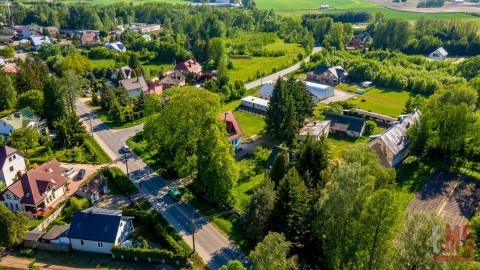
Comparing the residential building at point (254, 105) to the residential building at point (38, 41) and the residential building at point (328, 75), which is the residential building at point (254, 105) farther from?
the residential building at point (38, 41)

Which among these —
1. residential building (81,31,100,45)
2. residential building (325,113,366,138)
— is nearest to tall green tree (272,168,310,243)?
residential building (325,113,366,138)

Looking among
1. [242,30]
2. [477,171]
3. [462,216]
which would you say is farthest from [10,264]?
[242,30]

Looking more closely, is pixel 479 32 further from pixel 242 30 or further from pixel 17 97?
pixel 17 97

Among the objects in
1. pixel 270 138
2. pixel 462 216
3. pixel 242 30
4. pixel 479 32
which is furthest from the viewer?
pixel 242 30

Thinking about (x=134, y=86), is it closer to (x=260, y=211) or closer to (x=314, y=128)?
(x=314, y=128)

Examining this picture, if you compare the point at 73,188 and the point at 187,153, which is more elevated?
the point at 187,153

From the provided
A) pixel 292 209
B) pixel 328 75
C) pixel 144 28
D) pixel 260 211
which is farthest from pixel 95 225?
pixel 144 28

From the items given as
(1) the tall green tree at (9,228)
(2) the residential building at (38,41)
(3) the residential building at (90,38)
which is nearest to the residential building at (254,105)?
(1) the tall green tree at (9,228)
